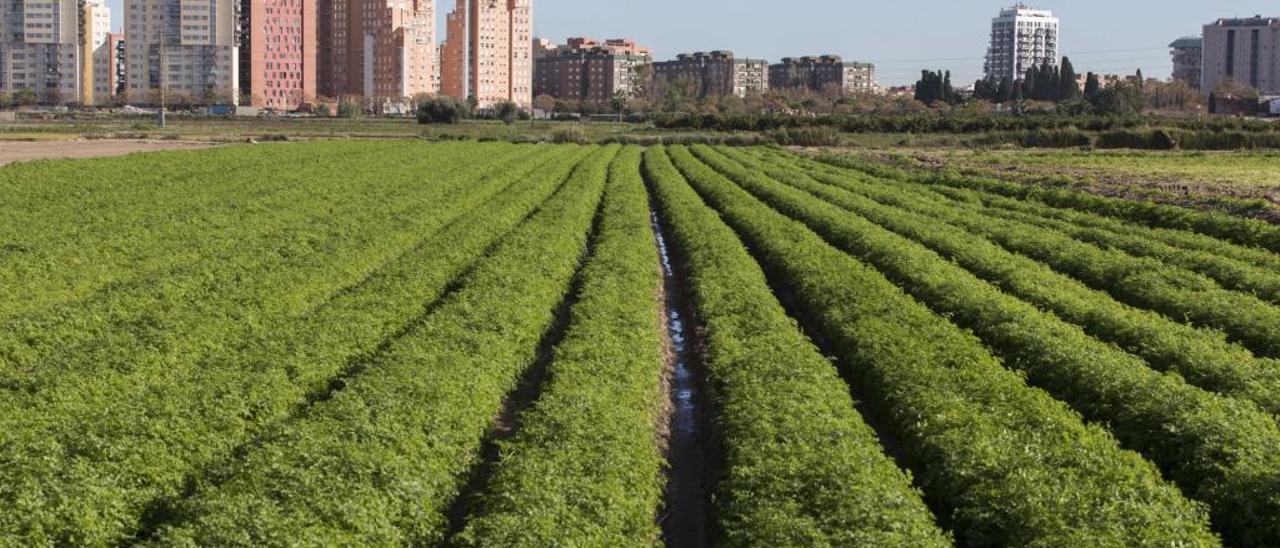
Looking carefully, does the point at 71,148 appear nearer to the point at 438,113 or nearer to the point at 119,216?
the point at 119,216

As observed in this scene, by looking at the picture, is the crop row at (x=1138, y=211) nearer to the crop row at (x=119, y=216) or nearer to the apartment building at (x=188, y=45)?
the crop row at (x=119, y=216)

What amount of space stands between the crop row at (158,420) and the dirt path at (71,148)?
4568 centimetres

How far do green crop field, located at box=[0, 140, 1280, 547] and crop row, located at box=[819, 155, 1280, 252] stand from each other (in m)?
0.31

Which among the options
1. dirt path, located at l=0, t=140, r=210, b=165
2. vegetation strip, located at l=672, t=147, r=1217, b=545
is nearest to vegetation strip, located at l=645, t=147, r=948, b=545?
vegetation strip, located at l=672, t=147, r=1217, b=545

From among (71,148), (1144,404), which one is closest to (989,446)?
(1144,404)

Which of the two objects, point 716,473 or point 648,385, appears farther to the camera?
point 648,385

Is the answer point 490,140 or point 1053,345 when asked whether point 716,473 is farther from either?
point 490,140

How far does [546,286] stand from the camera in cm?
2283

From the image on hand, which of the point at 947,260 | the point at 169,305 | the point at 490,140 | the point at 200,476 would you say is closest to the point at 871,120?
the point at 490,140

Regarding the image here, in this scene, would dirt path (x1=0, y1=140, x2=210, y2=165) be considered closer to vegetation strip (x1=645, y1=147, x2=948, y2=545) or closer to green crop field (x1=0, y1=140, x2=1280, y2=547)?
green crop field (x1=0, y1=140, x2=1280, y2=547)

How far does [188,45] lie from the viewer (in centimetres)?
19312

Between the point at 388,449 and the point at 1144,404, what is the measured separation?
7.92 meters

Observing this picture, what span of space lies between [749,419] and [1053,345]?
5387mm

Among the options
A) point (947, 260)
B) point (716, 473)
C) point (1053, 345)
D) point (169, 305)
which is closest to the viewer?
point (716, 473)
